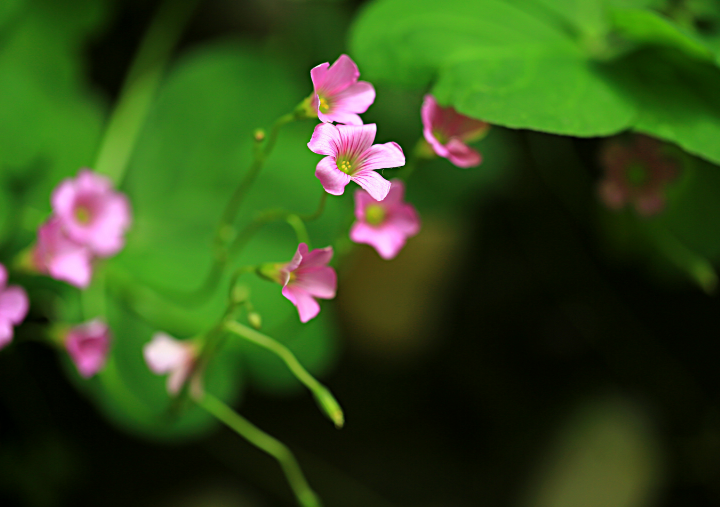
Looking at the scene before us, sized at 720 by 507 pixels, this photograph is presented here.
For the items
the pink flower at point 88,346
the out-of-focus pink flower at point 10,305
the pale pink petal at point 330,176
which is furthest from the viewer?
the pink flower at point 88,346

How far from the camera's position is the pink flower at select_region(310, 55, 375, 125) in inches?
20.4

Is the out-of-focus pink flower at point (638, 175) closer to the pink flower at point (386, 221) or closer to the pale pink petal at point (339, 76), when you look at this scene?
the pink flower at point (386, 221)

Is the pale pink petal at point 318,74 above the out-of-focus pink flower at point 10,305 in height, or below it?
above

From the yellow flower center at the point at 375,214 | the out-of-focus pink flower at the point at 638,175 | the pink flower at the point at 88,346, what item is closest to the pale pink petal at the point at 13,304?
the pink flower at the point at 88,346

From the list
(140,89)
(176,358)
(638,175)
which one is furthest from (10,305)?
(638,175)

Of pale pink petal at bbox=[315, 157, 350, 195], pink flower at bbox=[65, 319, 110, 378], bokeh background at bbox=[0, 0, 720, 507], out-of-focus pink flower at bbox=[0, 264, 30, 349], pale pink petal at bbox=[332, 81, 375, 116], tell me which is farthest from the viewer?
bokeh background at bbox=[0, 0, 720, 507]

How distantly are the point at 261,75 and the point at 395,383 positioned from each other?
0.92m

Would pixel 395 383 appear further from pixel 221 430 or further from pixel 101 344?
→ pixel 101 344

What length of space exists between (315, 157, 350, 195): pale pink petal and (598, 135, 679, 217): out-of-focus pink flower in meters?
0.55

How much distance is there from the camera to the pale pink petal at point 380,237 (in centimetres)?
62

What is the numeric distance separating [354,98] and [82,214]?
524 millimetres

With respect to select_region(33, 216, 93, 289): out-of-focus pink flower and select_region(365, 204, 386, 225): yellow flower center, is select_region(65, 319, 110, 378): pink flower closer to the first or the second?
select_region(33, 216, 93, 289): out-of-focus pink flower

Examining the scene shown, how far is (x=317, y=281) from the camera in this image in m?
0.54

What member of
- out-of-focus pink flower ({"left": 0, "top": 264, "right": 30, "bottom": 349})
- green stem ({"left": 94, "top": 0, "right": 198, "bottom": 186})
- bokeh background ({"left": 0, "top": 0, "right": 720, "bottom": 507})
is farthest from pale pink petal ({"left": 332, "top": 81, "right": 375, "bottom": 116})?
green stem ({"left": 94, "top": 0, "right": 198, "bottom": 186})
